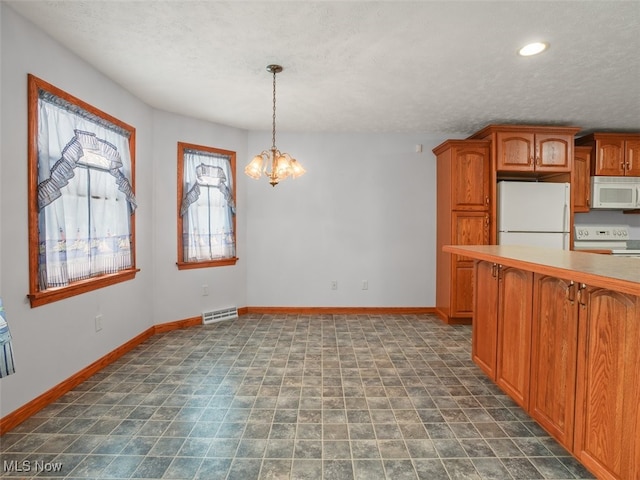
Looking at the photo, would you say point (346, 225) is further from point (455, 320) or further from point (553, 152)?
point (553, 152)

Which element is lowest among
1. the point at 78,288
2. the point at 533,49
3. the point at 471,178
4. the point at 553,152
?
the point at 78,288

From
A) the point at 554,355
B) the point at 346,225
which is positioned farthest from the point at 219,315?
the point at 554,355

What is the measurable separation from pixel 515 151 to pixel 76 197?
180 inches

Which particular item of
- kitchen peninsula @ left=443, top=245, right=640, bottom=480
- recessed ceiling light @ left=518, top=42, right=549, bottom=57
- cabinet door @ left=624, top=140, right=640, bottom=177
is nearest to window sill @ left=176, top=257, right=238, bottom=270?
kitchen peninsula @ left=443, top=245, right=640, bottom=480

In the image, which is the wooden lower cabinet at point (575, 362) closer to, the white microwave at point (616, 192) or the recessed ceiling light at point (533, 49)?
the recessed ceiling light at point (533, 49)

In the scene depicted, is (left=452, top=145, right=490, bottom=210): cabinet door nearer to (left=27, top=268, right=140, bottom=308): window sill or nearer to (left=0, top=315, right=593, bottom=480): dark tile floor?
(left=0, top=315, right=593, bottom=480): dark tile floor

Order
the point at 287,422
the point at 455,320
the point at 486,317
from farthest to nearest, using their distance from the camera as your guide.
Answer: the point at 455,320 → the point at 486,317 → the point at 287,422

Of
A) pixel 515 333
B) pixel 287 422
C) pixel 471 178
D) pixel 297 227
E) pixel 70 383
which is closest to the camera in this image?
pixel 287 422

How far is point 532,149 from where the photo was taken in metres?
3.83

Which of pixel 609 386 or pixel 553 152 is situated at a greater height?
pixel 553 152

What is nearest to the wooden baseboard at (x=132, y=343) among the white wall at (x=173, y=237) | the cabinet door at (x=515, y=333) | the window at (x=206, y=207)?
the white wall at (x=173, y=237)

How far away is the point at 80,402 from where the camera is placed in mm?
2211

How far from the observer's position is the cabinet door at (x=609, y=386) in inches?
50.7

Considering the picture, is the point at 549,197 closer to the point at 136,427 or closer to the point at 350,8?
the point at 350,8
